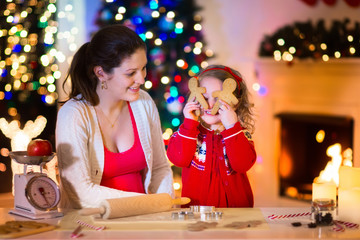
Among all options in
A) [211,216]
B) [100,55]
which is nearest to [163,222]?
[211,216]

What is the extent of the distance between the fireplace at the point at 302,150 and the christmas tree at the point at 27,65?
2252 mm

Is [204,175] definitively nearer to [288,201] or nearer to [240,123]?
[240,123]

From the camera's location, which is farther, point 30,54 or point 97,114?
point 30,54

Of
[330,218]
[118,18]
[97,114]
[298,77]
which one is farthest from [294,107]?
[330,218]

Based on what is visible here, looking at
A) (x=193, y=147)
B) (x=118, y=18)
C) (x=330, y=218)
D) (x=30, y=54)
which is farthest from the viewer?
(x=30, y=54)

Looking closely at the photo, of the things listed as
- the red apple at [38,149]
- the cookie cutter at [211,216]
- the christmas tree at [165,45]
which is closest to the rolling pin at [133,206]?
the cookie cutter at [211,216]

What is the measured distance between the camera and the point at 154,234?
5.83ft

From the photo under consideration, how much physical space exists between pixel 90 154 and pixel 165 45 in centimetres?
245

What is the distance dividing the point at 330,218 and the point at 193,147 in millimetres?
765

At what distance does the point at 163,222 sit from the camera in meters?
1.91

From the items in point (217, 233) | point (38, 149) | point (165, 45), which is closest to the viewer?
point (217, 233)

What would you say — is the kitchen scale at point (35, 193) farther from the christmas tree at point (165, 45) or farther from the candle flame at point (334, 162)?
the candle flame at point (334, 162)

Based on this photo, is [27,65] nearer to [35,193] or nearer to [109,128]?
[109,128]

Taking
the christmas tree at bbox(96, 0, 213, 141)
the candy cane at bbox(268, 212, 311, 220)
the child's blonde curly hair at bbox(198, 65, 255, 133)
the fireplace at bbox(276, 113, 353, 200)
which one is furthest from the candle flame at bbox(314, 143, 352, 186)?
the candy cane at bbox(268, 212, 311, 220)
